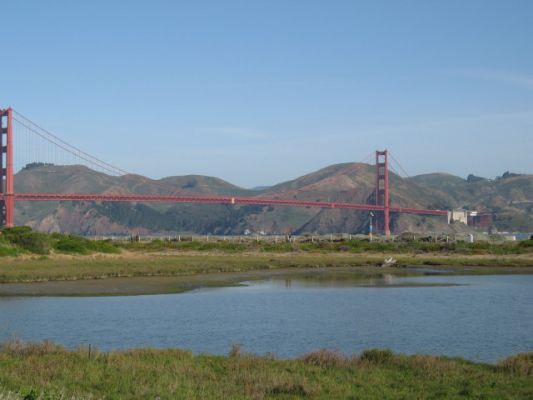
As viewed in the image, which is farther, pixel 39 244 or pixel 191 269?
pixel 39 244

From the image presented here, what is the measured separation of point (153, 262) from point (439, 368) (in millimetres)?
27767

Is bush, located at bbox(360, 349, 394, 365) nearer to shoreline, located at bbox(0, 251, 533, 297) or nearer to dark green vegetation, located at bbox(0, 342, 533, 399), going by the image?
dark green vegetation, located at bbox(0, 342, 533, 399)

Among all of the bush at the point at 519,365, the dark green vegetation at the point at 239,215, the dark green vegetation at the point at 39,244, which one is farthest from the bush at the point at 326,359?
the dark green vegetation at the point at 239,215

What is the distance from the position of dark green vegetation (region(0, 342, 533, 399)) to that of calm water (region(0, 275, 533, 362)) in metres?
2.27

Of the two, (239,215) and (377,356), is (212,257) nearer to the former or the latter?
(377,356)

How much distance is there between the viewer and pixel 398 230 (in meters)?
111

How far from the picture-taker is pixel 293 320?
65.5 ft

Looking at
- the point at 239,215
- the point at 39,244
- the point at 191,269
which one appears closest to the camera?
the point at 191,269

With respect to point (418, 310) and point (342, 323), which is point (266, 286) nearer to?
point (418, 310)

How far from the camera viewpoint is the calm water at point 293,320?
52.7ft

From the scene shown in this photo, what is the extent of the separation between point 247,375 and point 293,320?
8.43m

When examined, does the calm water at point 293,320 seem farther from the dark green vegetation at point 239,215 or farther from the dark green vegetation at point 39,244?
the dark green vegetation at point 239,215

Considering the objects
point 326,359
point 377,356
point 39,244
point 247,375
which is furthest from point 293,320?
point 39,244

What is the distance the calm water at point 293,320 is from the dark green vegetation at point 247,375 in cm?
227
